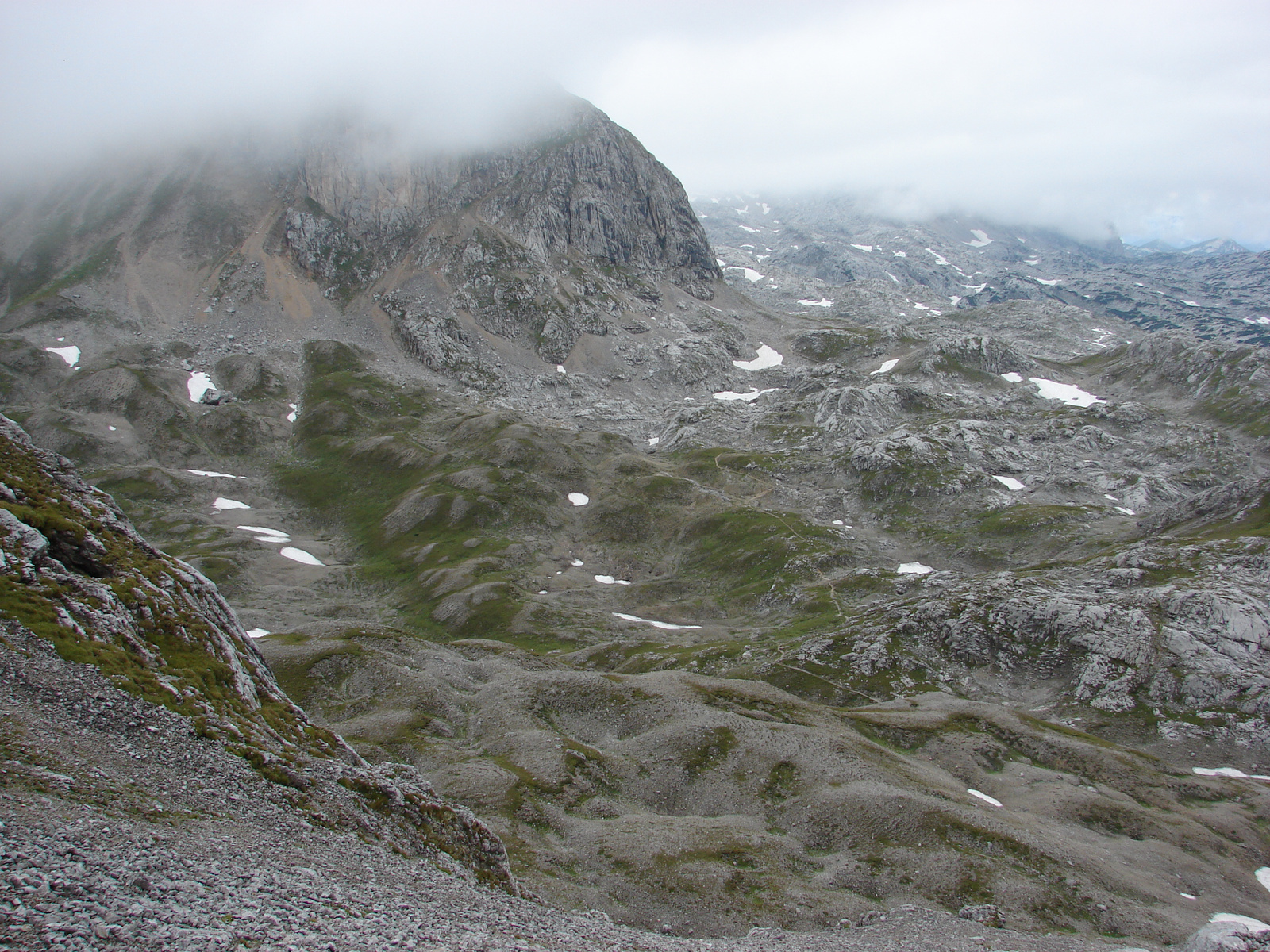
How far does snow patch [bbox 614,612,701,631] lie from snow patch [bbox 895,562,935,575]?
39.7m

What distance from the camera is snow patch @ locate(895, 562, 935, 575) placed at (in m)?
119

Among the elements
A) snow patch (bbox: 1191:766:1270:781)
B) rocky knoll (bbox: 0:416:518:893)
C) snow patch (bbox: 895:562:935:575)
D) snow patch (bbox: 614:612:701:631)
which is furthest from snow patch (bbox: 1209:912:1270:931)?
snow patch (bbox: 895:562:935:575)

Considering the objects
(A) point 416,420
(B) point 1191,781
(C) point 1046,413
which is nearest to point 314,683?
(B) point 1191,781

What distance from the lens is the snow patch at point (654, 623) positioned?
111812 mm

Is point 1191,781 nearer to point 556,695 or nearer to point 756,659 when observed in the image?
point 756,659

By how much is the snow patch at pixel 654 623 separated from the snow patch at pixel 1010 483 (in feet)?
281

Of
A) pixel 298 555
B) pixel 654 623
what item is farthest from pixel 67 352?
pixel 654 623

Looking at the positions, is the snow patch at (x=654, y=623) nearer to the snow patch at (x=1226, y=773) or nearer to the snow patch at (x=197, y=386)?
the snow patch at (x=1226, y=773)

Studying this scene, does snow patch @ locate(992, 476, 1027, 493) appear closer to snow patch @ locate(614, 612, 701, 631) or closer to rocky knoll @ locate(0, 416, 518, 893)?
snow patch @ locate(614, 612, 701, 631)

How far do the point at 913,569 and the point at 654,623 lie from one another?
162 feet

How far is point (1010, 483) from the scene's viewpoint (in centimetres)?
15200

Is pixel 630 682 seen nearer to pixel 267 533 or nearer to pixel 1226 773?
pixel 1226 773

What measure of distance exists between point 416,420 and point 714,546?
340 ft

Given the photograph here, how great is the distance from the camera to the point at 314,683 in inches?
2534
